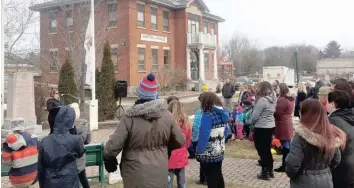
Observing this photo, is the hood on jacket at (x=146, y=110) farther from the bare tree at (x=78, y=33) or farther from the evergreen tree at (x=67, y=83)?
the bare tree at (x=78, y=33)

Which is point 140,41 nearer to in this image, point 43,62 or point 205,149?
point 43,62

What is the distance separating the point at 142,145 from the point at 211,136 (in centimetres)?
187

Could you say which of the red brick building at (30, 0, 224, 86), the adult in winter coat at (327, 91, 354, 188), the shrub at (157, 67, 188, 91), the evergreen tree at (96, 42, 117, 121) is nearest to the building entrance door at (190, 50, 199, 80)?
the red brick building at (30, 0, 224, 86)

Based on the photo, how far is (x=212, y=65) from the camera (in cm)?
4241

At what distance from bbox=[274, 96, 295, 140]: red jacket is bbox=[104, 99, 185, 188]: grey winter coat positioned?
441cm

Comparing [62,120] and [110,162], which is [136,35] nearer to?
[62,120]

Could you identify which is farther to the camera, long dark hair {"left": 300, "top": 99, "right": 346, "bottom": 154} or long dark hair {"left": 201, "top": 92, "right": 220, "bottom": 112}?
long dark hair {"left": 201, "top": 92, "right": 220, "bottom": 112}

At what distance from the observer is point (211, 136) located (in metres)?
5.38

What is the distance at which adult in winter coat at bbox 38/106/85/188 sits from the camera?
13.9ft

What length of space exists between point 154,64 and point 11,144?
29308mm

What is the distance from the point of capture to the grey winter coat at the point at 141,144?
144 inches

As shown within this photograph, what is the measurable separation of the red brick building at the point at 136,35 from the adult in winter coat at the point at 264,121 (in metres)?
14.9

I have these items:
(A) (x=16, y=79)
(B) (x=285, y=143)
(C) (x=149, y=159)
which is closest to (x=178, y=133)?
(C) (x=149, y=159)

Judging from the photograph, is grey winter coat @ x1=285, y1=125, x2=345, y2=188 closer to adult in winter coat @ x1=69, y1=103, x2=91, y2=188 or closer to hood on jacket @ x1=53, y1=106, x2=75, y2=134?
hood on jacket @ x1=53, y1=106, x2=75, y2=134
